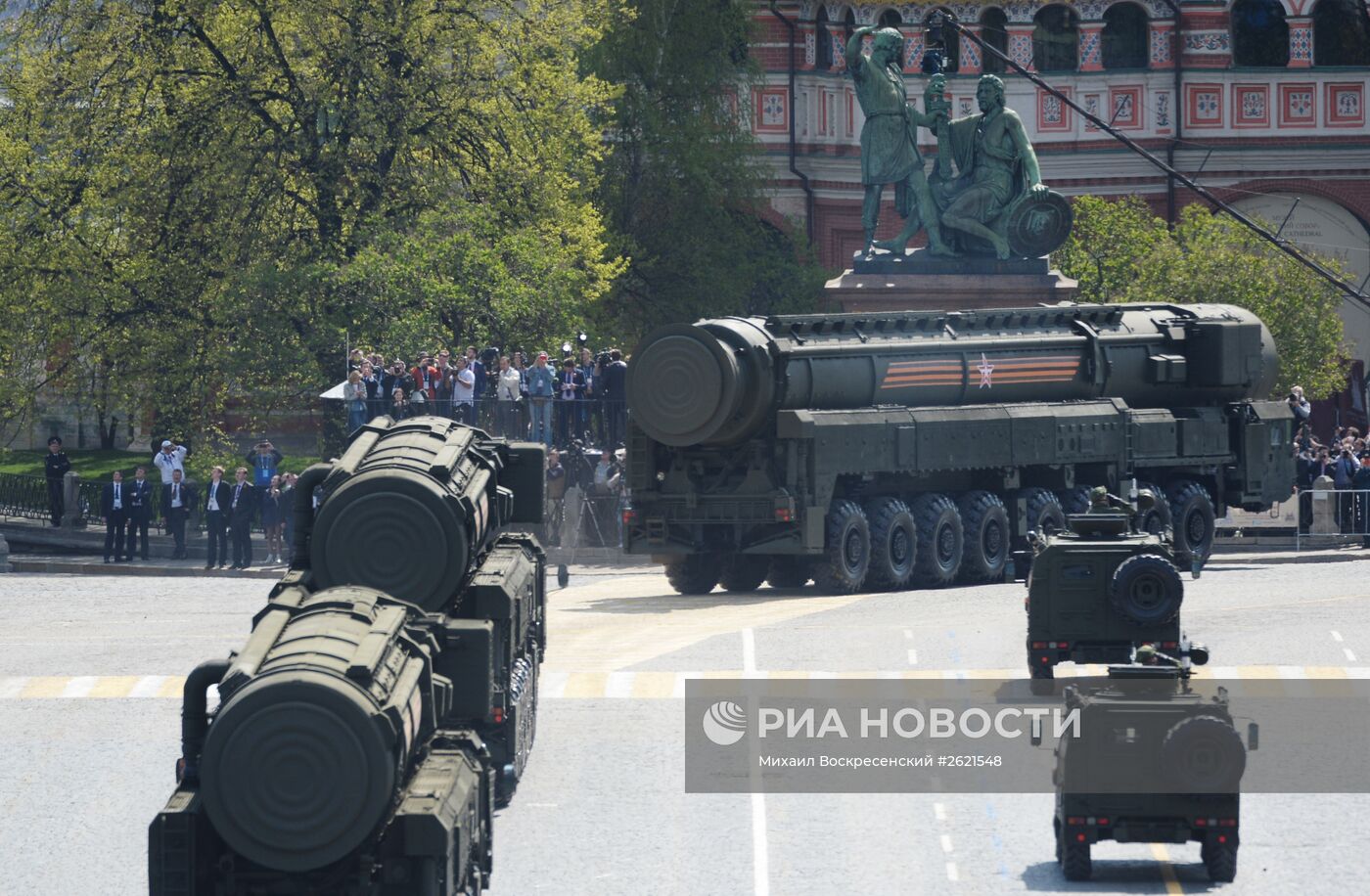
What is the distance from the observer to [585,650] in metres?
25.8

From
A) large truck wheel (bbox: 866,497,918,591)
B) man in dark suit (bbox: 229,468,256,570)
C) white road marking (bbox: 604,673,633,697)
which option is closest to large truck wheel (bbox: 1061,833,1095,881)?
white road marking (bbox: 604,673,633,697)

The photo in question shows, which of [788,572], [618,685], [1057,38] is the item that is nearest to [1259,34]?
[1057,38]

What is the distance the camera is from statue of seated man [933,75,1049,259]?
3816 cm

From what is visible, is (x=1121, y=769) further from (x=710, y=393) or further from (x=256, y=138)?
(x=256, y=138)

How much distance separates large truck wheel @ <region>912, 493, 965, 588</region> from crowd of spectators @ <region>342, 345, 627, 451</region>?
588cm

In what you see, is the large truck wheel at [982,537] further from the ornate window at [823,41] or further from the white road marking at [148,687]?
the ornate window at [823,41]

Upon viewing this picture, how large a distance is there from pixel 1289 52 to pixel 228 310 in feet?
87.5

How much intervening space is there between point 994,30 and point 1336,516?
2127 cm

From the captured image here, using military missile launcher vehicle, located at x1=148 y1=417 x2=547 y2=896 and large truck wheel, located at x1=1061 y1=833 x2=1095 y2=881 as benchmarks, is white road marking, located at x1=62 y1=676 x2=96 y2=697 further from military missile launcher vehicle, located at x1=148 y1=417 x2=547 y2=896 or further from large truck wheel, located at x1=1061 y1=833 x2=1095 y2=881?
large truck wheel, located at x1=1061 y1=833 x2=1095 y2=881

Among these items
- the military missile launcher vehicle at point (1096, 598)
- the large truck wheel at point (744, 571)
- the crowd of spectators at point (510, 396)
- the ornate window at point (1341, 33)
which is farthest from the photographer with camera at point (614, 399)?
the ornate window at point (1341, 33)

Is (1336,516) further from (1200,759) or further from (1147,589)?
(1200,759)

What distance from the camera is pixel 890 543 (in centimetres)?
3128

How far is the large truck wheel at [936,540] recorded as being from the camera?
3178 centimetres

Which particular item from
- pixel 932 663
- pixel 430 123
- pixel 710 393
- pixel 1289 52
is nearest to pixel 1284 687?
pixel 932 663
